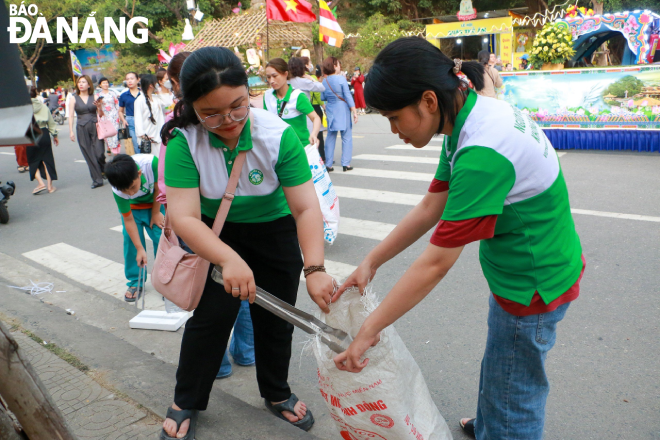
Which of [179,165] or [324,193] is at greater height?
[179,165]

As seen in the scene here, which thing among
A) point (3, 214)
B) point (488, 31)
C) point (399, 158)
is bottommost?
point (399, 158)

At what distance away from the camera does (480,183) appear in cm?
141

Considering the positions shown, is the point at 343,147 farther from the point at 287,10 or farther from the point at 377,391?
the point at 377,391

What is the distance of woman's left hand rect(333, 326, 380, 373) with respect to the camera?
1661 mm

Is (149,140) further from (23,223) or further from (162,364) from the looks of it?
(162,364)

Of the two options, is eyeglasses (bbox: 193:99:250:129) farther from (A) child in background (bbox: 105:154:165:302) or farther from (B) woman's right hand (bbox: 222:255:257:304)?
(A) child in background (bbox: 105:154:165:302)

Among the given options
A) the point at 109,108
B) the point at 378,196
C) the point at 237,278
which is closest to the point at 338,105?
the point at 378,196

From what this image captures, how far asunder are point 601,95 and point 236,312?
8.13 metres

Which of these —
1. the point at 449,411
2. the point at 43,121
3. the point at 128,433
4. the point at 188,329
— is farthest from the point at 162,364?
the point at 43,121

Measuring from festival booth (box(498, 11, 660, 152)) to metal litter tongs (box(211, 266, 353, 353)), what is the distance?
7998mm

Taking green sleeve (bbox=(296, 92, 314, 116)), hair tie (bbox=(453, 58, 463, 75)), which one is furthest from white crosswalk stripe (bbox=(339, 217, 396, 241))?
hair tie (bbox=(453, 58, 463, 75))

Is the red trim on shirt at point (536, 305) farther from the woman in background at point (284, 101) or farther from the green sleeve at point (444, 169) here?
the woman in background at point (284, 101)

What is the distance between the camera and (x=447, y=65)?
1.51 meters

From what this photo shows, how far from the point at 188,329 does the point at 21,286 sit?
3.27 meters
